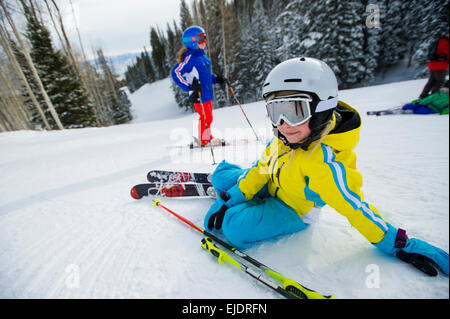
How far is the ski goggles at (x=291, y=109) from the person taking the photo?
1.25 meters

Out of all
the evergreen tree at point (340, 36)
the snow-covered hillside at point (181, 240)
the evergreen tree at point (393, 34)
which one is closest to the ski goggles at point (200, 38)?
the snow-covered hillside at point (181, 240)

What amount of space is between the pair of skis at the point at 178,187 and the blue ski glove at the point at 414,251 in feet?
5.38

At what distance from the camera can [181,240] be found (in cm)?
176

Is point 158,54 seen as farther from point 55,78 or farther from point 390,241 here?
point 390,241

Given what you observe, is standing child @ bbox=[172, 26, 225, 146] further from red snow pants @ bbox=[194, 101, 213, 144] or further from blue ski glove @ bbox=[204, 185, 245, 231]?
blue ski glove @ bbox=[204, 185, 245, 231]

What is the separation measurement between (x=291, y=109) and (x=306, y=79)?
0.70ft

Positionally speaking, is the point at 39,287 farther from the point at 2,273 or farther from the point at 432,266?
the point at 432,266

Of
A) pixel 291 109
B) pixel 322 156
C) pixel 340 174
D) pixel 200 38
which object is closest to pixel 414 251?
pixel 340 174

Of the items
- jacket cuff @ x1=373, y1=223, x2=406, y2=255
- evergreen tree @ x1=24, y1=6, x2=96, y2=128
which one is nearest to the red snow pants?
jacket cuff @ x1=373, y1=223, x2=406, y2=255

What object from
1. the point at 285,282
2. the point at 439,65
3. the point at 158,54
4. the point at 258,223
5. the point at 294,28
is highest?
the point at 158,54

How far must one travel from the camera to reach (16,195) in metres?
2.86
